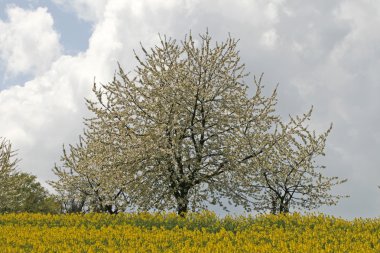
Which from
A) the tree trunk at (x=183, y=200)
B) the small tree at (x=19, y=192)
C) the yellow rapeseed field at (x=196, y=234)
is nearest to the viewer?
the yellow rapeseed field at (x=196, y=234)

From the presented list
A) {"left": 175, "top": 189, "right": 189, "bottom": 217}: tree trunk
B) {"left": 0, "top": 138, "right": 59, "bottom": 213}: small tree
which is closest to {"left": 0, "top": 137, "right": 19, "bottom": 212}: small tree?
{"left": 0, "top": 138, "right": 59, "bottom": 213}: small tree

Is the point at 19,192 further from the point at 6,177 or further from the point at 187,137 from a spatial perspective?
the point at 187,137

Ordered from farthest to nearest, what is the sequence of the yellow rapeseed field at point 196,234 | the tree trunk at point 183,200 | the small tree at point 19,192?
the small tree at point 19,192 → the tree trunk at point 183,200 → the yellow rapeseed field at point 196,234

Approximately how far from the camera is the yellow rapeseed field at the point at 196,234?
1006 cm

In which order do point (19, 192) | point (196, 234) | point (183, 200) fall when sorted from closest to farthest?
point (196, 234)
point (183, 200)
point (19, 192)

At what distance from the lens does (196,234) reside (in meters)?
12.0

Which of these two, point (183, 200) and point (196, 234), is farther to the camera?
point (183, 200)

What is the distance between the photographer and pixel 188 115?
831 inches

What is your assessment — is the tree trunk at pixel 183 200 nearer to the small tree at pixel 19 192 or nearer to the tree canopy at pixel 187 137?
the tree canopy at pixel 187 137

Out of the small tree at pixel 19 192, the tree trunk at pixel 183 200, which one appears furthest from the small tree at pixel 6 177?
the tree trunk at pixel 183 200

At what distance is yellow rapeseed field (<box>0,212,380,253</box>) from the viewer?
33.0 feet

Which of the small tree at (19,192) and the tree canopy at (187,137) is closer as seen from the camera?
the tree canopy at (187,137)

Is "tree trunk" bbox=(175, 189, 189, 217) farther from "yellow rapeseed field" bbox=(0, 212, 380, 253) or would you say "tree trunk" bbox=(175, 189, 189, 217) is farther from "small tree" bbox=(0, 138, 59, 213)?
"small tree" bbox=(0, 138, 59, 213)

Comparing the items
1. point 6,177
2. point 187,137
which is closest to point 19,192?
point 6,177
